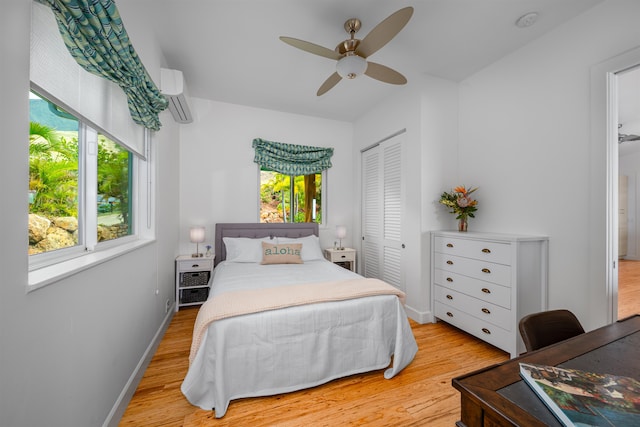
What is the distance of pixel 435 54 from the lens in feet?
7.88

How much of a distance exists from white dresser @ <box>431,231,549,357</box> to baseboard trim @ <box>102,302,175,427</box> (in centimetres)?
270

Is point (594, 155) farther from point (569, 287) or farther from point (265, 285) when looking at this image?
point (265, 285)

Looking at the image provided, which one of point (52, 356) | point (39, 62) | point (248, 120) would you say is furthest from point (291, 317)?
point (248, 120)

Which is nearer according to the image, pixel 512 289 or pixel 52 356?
pixel 52 356

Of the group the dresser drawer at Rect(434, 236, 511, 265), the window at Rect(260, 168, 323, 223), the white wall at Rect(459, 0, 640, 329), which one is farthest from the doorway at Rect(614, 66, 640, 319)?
the window at Rect(260, 168, 323, 223)

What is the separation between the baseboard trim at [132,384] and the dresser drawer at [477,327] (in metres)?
2.70

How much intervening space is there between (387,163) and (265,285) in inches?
87.7

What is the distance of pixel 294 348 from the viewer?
167 cm

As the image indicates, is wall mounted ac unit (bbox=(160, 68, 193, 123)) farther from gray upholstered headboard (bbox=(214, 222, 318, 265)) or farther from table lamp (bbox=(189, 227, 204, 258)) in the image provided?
gray upholstered headboard (bbox=(214, 222, 318, 265))

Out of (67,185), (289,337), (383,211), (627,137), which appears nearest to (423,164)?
(383,211)

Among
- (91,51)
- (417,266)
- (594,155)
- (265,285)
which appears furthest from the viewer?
(417,266)

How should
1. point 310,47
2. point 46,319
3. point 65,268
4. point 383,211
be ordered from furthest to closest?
point 383,211 → point 310,47 → point 65,268 → point 46,319

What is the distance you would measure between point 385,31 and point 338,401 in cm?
239

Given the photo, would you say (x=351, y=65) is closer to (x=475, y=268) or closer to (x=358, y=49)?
(x=358, y=49)
